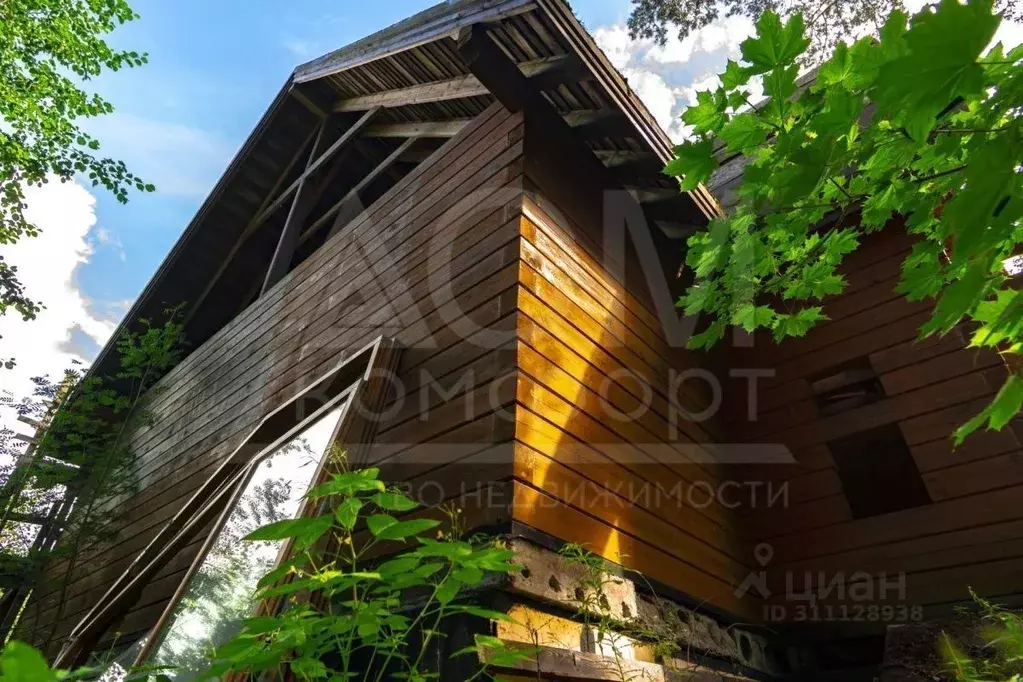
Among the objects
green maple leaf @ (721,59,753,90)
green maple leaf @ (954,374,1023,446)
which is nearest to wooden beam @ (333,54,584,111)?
green maple leaf @ (721,59,753,90)

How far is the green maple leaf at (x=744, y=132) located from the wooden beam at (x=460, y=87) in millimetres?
2015

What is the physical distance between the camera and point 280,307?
597 centimetres

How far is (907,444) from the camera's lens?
3982 millimetres

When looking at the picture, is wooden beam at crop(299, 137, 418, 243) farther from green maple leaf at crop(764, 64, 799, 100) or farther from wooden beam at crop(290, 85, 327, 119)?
green maple leaf at crop(764, 64, 799, 100)

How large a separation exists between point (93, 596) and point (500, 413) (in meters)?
6.07

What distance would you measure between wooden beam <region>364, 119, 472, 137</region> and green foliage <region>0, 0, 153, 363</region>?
6.29 m

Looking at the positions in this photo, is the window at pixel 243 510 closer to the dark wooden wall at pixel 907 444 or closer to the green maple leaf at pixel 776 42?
the green maple leaf at pixel 776 42

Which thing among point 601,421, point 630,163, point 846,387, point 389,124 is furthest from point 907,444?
point 389,124

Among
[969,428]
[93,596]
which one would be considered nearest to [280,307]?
[93,596]

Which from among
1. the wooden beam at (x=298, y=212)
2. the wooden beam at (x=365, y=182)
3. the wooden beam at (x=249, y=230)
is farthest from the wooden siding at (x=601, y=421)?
the wooden beam at (x=249, y=230)

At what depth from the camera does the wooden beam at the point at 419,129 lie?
510 centimetres

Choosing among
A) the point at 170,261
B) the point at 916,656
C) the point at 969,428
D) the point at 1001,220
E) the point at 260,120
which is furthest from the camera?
the point at 170,261

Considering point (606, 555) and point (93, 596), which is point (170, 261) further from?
point (606, 555)

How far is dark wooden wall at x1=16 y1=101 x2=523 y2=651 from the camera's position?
2.98m
